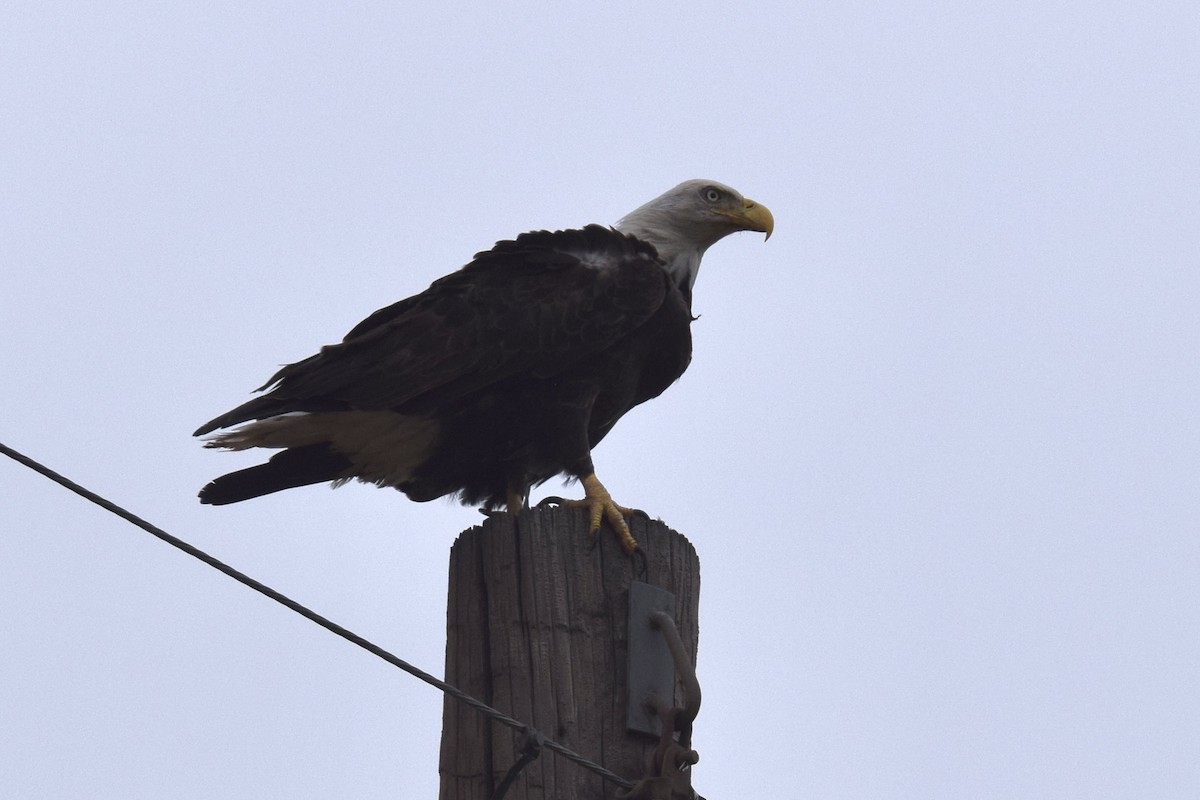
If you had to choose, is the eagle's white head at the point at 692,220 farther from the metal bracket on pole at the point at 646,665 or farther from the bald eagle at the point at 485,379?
the metal bracket on pole at the point at 646,665

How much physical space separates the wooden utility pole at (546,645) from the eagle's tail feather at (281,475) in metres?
1.58

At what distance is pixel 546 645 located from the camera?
3.09 metres

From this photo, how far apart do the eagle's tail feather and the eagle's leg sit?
4.31 ft

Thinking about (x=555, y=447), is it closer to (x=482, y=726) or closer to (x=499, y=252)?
(x=499, y=252)

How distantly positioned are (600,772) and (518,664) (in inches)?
11.1

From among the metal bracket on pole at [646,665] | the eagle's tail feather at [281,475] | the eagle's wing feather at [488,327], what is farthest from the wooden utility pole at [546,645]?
the eagle's tail feather at [281,475]

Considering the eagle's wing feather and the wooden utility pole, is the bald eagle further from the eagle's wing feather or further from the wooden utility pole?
the wooden utility pole

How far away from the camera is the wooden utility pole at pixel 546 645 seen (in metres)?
3.03

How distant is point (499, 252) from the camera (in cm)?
501

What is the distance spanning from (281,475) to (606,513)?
1656 mm

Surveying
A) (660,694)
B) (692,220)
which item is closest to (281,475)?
(692,220)

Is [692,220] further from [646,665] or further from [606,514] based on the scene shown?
[646,665]

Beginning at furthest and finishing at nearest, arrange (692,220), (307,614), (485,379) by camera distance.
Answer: (692,220)
(485,379)
(307,614)

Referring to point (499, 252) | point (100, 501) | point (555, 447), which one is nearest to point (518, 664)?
point (100, 501)
